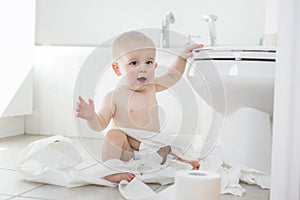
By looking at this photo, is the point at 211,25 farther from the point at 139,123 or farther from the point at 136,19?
the point at 139,123

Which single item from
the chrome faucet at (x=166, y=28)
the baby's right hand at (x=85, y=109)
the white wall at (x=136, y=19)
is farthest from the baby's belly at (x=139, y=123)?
the white wall at (x=136, y=19)

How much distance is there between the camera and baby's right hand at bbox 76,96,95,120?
1410 millimetres

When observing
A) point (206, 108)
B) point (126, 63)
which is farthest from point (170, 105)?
point (206, 108)

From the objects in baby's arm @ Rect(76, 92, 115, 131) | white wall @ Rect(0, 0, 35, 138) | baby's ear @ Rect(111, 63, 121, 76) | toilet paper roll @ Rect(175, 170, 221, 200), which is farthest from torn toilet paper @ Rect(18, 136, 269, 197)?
white wall @ Rect(0, 0, 35, 138)

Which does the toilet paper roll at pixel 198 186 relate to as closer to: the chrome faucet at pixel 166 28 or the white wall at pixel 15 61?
the chrome faucet at pixel 166 28

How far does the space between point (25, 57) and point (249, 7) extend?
3.94ft

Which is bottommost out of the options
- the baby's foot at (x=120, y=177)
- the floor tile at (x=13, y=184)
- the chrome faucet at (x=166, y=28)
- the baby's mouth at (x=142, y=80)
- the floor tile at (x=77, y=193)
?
the floor tile at (x=13, y=184)

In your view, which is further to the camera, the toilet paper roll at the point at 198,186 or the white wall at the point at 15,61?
the white wall at the point at 15,61

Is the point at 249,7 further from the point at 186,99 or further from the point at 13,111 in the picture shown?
the point at 13,111

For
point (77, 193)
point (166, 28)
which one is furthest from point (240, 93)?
point (166, 28)

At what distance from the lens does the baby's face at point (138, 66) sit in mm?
1455

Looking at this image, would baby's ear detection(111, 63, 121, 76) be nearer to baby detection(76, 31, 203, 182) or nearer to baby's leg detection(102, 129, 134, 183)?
baby detection(76, 31, 203, 182)

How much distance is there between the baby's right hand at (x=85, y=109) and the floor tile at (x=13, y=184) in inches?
10.4

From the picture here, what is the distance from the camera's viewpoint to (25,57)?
251 cm
